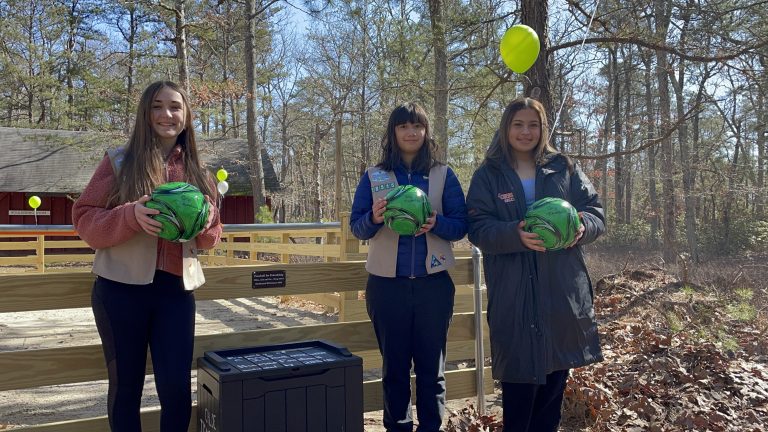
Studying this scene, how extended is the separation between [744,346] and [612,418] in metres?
2.08

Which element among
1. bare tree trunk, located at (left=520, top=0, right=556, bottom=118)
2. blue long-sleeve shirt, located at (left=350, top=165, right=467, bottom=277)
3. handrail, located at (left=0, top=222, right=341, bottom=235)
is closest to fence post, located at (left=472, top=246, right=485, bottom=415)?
blue long-sleeve shirt, located at (left=350, top=165, right=467, bottom=277)

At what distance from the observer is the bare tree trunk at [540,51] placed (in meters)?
5.14

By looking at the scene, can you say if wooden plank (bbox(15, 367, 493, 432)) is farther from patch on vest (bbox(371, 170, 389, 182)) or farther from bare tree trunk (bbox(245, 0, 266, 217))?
bare tree trunk (bbox(245, 0, 266, 217))

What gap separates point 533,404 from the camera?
2.97m

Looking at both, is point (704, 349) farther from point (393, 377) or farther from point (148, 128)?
point (148, 128)

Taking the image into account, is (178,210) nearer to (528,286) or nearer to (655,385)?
(528,286)

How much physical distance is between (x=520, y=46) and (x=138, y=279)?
279cm

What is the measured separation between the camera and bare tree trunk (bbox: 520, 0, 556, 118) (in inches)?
202

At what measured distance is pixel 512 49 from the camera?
4.01 m

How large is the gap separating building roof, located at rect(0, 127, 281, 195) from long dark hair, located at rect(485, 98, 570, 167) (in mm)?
17046

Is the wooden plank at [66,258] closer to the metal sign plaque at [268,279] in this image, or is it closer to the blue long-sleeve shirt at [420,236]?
the metal sign plaque at [268,279]

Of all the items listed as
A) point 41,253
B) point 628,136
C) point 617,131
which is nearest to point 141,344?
point 41,253

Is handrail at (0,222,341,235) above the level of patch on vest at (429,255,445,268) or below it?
above

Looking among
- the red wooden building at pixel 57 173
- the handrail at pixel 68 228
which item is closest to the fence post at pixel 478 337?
the handrail at pixel 68 228
